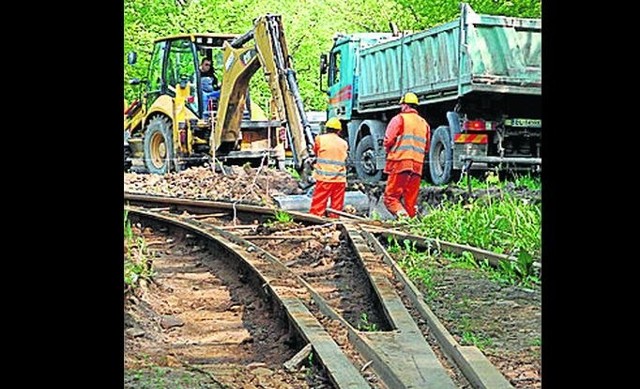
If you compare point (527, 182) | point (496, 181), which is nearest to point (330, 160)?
point (496, 181)

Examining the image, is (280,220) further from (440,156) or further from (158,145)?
(158,145)

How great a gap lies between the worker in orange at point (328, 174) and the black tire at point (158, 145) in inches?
276

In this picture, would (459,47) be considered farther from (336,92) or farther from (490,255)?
(490,255)

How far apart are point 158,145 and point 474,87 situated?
26.0 ft

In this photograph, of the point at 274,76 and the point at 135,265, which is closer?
the point at 135,265

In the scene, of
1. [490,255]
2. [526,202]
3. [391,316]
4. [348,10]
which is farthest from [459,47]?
[348,10]

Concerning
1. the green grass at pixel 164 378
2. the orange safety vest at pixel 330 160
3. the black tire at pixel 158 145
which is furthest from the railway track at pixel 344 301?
the black tire at pixel 158 145

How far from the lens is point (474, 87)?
50.2ft

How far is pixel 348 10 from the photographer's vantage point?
3547 centimetres

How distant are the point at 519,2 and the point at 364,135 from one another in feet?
16.2

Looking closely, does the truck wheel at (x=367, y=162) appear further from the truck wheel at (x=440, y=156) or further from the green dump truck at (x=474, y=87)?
the truck wheel at (x=440, y=156)
